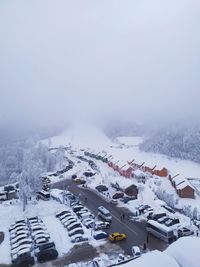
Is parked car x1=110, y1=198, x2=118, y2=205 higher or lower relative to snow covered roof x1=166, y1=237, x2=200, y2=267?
lower

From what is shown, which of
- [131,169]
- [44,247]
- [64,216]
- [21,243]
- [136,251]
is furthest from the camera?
[131,169]

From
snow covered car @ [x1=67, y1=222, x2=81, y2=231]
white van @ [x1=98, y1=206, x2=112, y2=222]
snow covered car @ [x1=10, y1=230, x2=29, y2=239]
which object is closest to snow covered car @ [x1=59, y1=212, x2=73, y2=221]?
snow covered car @ [x1=67, y1=222, x2=81, y2=231]

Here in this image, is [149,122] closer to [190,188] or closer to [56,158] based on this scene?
[56,158]

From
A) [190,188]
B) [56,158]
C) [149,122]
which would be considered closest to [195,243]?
[190,188]

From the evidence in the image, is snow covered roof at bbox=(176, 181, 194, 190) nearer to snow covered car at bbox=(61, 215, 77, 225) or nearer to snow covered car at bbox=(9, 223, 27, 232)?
snow covered car at bbox=(61, 215, 77, 225)

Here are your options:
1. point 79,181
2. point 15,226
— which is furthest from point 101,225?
point 79,181

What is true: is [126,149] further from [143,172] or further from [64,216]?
[64,216]
